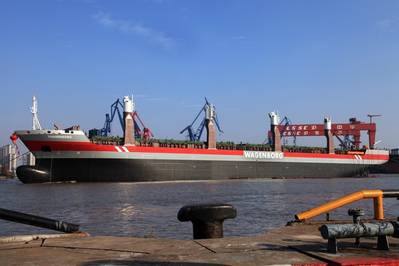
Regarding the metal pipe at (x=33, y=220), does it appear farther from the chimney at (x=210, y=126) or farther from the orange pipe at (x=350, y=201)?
the chimney at (x=210, y=126)

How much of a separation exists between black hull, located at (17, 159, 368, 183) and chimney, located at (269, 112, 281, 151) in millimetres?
3507

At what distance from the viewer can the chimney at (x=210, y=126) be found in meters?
62.2

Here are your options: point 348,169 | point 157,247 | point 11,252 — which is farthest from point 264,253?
point 348,169

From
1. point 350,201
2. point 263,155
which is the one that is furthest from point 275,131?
point 350,201

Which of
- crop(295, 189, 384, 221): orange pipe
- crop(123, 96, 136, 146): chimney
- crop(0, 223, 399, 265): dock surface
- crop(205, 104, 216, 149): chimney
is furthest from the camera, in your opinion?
crop(205, 104, 216, 149): chimney

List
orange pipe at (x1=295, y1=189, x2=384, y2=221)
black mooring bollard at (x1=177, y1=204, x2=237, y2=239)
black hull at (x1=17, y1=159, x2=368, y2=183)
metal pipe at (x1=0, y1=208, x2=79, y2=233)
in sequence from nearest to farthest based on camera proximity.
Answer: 1. metal pipe at (x1=0, y1=208, x2=79, y2=233)
2. black mooring bollard at (x1=177, y1=204, x2=237, y2=239)
3. orange pipe at (x1=295, y1=189, x2=384, y2=221)
4. black hull at (x1=17, y1=159, x2=368, y2=183)

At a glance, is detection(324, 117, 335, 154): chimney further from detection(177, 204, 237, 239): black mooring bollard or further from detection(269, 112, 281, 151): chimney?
detection(177, 204, 237, 239): black mooring bollard

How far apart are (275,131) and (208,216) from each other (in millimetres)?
67120

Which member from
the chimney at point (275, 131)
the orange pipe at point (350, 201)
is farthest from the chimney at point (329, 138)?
the orange pipe at point (350, 201)

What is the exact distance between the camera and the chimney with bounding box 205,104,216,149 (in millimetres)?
62219

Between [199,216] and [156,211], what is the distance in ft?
39.4

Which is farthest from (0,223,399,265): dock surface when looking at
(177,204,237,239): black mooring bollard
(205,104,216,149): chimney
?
(205,104,216,149): chimney

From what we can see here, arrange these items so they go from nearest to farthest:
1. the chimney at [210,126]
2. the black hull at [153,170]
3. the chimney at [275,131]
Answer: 1. the black hull at [153,170]
2. the chimney at [210,126]
3. the chimney at [275,131]

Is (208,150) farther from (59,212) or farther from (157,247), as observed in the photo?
(157,247)
